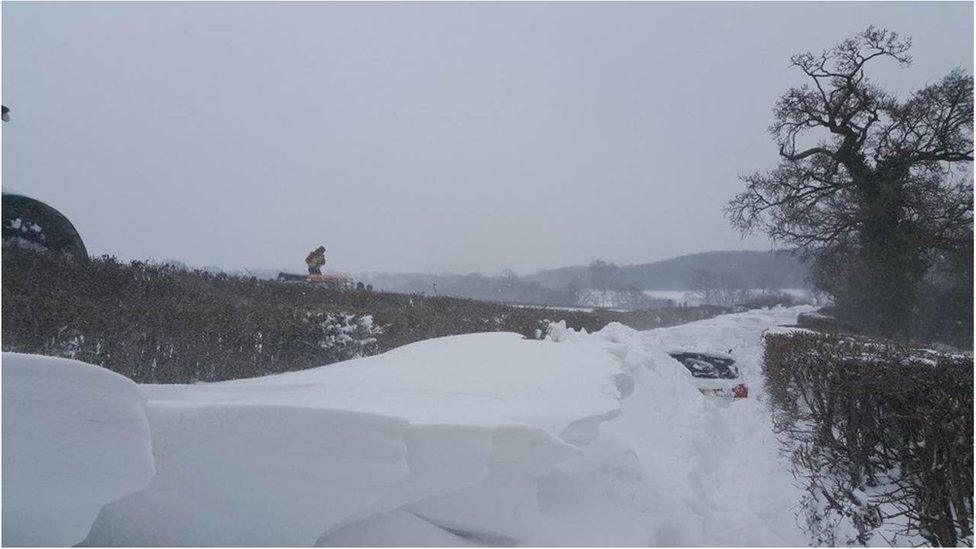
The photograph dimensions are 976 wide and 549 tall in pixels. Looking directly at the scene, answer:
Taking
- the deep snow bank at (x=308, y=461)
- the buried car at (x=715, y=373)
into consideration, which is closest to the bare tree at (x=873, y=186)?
the buried car at (x=715, y=373)

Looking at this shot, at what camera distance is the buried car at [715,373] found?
8.13 metres

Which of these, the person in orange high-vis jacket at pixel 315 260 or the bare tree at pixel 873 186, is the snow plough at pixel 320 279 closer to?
the person in orange high-vis jacket at pixel 315 260

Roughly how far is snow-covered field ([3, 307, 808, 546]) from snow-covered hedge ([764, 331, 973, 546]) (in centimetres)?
39

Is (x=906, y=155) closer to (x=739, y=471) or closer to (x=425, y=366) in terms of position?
(x=739, y=471)

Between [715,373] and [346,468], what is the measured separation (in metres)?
7.58

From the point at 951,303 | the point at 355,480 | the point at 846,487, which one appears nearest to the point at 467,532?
the point at 355,480

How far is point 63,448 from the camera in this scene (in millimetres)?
2025

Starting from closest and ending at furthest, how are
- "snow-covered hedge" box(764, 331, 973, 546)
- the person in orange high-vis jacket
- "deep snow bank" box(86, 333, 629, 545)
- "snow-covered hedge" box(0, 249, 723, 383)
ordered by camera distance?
"deep snow bank" box(86, 333, 629, 545) < "snow-covered hedge" box(764, 331, 973, 546) < "snow-covered hedge" box(0, 249, 723, 383) < the person in orange high-vis jacket

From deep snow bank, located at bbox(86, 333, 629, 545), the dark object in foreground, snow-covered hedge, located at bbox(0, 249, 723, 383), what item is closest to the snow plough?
snow-covered hedge, located at bbox(0, 249, 723, 383)

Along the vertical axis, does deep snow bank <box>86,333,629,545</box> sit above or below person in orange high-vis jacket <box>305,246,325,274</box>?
below

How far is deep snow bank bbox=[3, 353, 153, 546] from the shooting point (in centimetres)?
195

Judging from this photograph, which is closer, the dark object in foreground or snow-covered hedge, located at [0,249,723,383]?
snow-covered hedge, located at [0,249,723,383]

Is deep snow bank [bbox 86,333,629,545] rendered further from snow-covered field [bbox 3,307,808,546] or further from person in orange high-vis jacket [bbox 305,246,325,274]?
person in orange high-vis jacket [bbox 305,246,325,274]

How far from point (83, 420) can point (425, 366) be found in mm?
2869
